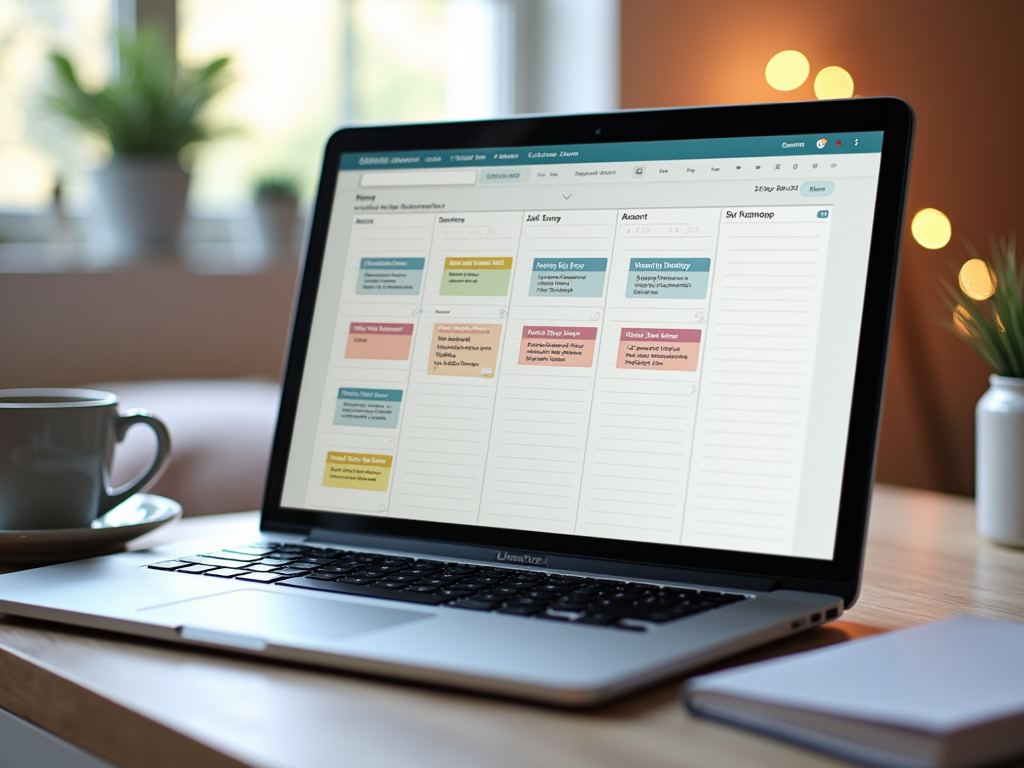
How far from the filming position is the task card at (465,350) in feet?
2.18

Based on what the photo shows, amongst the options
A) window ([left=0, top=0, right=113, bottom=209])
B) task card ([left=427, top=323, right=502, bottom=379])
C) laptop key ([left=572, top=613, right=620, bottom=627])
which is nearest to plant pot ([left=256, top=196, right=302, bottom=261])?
window ([left=0, top=0, right=113, bottom=209])

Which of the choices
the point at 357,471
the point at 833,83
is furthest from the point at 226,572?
the point at 833,83

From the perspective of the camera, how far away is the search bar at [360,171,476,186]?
0.71 metres

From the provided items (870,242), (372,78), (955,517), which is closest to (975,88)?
(955,517)

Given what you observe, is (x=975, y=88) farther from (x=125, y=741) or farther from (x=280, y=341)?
(x=280, y=341)

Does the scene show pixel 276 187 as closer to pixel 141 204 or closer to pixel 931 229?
pixel 141 204

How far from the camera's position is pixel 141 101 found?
6.68ft

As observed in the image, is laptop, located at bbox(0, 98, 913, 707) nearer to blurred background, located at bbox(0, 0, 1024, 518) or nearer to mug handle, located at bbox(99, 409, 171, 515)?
mug handle, located at bbox(99, 409, 171, 515)

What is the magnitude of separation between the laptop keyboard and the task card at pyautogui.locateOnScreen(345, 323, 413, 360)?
139mm

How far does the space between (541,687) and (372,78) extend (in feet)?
8.08

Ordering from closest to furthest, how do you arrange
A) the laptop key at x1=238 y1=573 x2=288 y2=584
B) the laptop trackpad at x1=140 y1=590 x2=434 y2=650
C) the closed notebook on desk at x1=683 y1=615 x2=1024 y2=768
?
the closed notebook on desk at x1=683 y1=615 x2=1024 y2=768 → the laptop trackpad at x1=140 y1=590 x2=434 y2=650 → the laptop key at x1=238 y1=573 x2=288 y2=584

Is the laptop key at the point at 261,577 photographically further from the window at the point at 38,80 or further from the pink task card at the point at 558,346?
the window at the point at 38,80

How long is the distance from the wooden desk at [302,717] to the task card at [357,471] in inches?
8.2

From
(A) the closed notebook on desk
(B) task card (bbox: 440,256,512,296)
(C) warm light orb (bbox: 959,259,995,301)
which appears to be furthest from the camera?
(C) warm light orb (bbox: 959,259,995,301)
